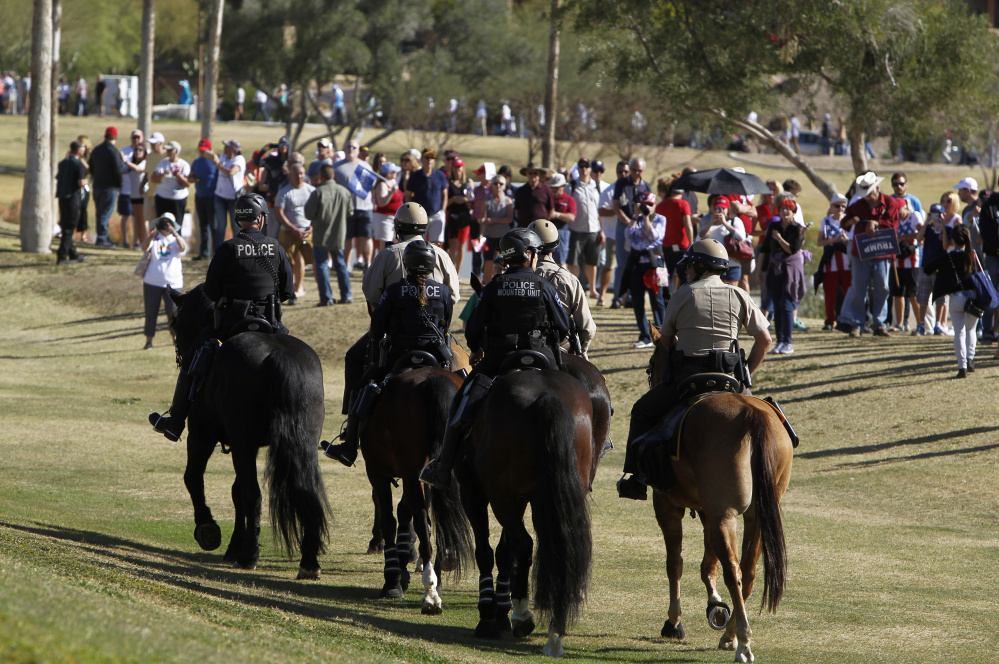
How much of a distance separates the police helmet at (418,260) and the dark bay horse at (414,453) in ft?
2.37

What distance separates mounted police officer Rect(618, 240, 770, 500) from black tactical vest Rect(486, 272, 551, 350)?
0.84m

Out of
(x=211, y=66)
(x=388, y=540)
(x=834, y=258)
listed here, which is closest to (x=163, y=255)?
(x=834, y=258)

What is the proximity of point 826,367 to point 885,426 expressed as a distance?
2294mm

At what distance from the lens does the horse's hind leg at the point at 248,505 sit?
9148 millimetres

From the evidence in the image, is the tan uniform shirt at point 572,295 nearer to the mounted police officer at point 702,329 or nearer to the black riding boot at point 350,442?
the mounted police officer at point 702,329

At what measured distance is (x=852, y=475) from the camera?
13.3m

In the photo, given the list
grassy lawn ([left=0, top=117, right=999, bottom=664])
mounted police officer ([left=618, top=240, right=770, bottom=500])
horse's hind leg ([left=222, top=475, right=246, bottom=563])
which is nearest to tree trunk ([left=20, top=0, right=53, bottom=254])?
grassy lawn ([left=0, top=117, right=999, bottom=664])

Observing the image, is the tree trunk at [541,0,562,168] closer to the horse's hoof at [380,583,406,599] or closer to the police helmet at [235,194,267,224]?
the police helmet at [235,194,267,224]

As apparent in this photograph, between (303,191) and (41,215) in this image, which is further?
(41,215)

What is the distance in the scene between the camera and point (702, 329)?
7.92 metres

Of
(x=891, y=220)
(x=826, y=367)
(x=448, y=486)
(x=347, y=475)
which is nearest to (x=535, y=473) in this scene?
(x=448, y=486)

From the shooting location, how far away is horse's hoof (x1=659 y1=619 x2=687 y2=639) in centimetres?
767

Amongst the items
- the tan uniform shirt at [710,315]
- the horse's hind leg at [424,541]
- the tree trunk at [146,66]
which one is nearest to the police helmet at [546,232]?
the tan uniform shirt at [710,315]

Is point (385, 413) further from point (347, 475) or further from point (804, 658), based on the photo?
point (347, 475)
